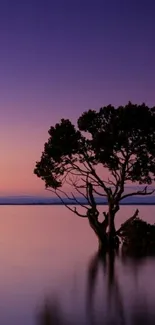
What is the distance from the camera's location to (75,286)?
22578 millimetres

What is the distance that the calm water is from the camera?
1608 cm

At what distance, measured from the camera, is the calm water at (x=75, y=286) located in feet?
52.7

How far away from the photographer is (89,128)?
115 ft

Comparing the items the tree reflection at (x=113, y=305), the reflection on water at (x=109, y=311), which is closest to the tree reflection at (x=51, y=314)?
the reflection on water at (x=109, y=311)

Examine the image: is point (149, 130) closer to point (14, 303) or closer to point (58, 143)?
point (58, 143)

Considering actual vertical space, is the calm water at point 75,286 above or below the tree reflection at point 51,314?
above

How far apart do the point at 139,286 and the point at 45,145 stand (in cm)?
1557

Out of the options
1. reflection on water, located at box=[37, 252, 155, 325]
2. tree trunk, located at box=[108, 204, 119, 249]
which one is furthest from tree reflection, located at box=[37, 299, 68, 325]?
tree trunk, located at box=[108, 204, 119, 249]

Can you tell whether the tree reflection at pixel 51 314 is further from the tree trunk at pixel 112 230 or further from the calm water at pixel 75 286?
the tree trunk at pixel 112 230

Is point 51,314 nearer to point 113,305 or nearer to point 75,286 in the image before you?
point 113,305

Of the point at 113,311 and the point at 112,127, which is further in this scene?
the point at 112,127

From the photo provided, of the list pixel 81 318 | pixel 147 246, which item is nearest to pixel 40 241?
pixel 147 246

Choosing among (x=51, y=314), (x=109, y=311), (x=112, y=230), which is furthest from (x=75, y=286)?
(x=112, y=230)

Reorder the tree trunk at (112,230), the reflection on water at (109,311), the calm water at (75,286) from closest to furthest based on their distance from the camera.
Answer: the reflection on water at (109,311) → the calm water at (75,286) → the tree trunk at (112,230)
